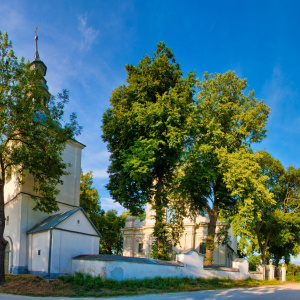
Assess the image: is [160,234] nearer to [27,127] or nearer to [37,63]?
[27,127]

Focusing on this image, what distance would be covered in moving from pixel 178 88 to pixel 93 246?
473 inches

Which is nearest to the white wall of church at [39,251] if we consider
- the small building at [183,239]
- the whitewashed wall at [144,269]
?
the whitewashed wall at [144,269]

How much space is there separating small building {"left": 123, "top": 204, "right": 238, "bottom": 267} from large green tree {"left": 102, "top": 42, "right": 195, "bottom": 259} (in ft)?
38.3

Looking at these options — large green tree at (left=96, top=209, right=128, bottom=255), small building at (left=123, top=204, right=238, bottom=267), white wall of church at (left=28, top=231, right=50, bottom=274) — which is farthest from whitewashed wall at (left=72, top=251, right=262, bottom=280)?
large green tree at (left=96, top=209, right=128, bottom=255)

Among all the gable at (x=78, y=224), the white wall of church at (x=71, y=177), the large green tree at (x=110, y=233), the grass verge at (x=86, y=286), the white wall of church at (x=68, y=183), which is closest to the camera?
the grass verge at (x=86, y=286)

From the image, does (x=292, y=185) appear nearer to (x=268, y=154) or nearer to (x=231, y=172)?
(x=268, y=154)

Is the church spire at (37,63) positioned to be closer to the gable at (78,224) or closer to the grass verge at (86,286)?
the gable at (78,224)

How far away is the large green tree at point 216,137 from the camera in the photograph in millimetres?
23875

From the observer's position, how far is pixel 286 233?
3091 cm

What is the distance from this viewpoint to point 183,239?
36938mm

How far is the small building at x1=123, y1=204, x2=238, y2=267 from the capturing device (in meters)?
35.0

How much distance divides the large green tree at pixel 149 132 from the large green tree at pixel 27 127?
421 centimetres

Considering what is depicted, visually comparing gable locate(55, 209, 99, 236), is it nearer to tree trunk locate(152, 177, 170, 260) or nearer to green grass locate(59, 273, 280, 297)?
green grass locate(59, 273, 280, 297)

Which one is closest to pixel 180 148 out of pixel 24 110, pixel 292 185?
pixel 24 110
